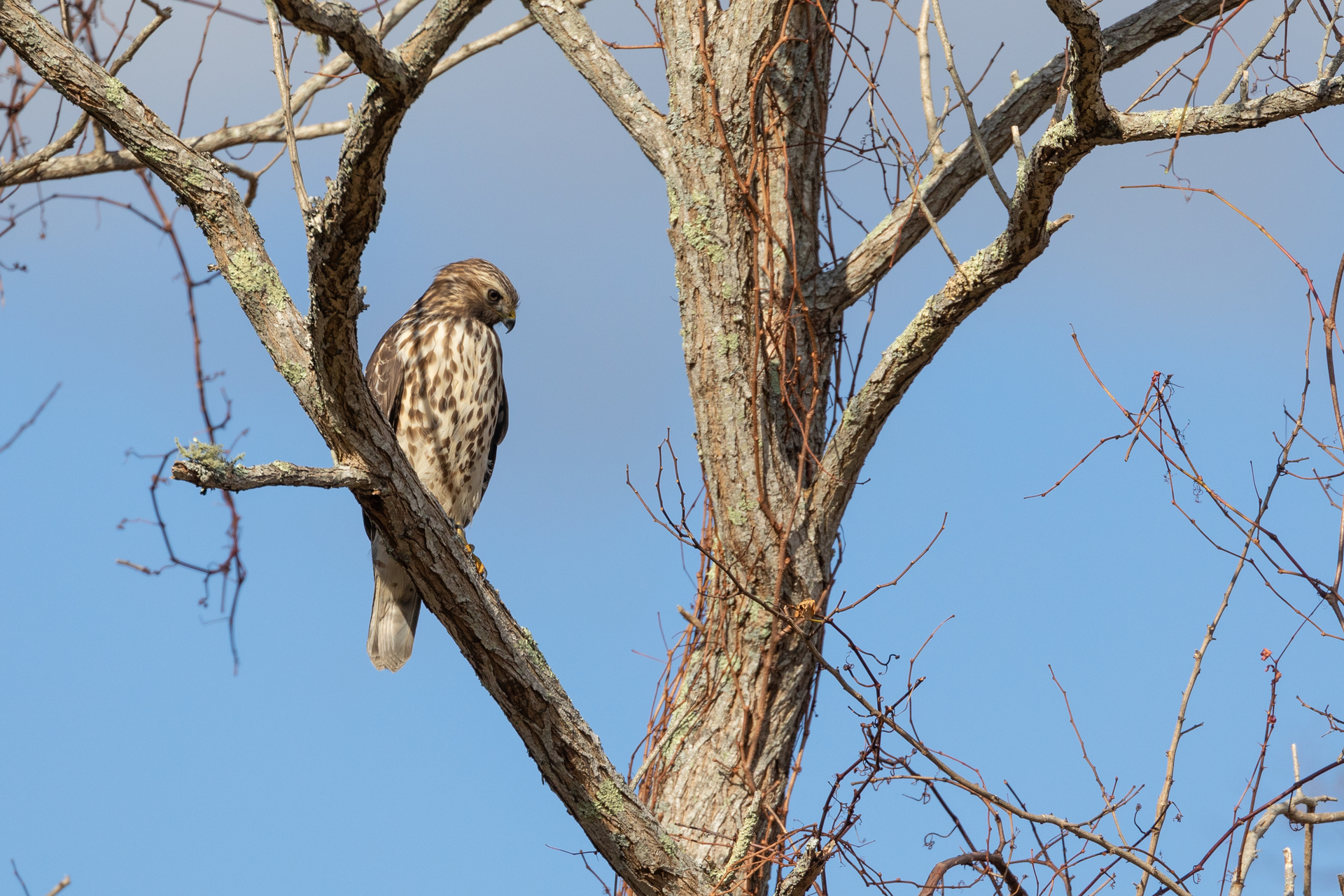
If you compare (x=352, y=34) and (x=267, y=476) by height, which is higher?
(x=352, y=34)

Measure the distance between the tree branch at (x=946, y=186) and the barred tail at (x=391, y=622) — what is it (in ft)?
6.91

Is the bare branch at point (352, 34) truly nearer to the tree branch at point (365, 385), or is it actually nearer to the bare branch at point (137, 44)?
the tree branch at point (365, 385)

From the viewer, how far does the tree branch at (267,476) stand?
2.56 metres

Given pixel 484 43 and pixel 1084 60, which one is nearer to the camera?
pixel 1084 60

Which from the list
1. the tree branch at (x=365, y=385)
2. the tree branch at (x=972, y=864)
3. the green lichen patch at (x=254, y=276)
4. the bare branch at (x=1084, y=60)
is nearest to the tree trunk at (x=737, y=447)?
the tree branch at (x=365, y=385)

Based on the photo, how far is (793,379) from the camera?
440cm

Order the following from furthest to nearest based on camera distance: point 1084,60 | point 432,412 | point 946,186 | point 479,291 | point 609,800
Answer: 1. point 479,291
2. point 432,412
3. point 946,186
4. point 609,800
5. point 1084,60

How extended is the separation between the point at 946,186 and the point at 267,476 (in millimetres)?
2728

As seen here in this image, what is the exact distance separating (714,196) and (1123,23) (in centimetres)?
152

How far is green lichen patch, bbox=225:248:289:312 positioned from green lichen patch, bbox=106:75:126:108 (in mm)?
443

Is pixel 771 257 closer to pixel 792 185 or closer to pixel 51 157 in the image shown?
pixel 792 185

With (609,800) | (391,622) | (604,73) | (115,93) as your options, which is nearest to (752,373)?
(604,73)

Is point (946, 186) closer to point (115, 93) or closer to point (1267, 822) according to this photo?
point (1267, 822)

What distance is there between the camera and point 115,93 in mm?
2949
